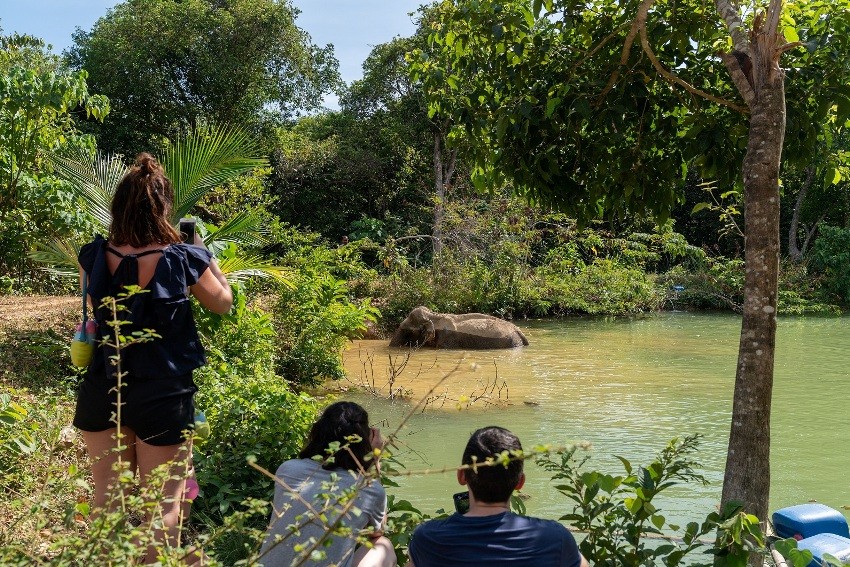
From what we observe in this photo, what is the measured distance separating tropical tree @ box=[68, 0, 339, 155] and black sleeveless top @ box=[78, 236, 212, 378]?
20305mm

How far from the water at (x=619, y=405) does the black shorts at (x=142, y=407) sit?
1683 mm

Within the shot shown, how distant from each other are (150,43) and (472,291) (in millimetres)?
11853

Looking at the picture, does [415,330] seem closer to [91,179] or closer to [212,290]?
[91,179]

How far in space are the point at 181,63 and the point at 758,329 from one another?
73.5 feet

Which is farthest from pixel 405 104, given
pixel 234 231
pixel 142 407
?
pixel 142 407

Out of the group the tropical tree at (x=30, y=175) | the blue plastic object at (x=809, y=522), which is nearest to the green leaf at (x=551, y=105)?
the blue plastic object at (x=809, y=522)

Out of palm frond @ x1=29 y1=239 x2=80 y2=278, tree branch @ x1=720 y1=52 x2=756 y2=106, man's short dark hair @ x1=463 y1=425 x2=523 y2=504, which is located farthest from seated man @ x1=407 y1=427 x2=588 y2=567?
palm frond @ x1=29 y1=239 x2=80 y2=278

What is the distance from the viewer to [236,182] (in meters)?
13.9

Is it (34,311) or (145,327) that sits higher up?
(145,327)

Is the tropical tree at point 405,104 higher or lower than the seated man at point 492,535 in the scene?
higher

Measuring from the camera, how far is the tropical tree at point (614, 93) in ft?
14.2

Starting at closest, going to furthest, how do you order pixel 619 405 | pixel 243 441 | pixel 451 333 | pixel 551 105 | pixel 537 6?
1. pixel 537 6
2. pixel 551 105
3. pixel 243 441
4. pixel 619 405
5. pixel 451 333

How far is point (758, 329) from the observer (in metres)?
3.46

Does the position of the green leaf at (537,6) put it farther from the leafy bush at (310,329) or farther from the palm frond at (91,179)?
the leafy bush at (310,329)
